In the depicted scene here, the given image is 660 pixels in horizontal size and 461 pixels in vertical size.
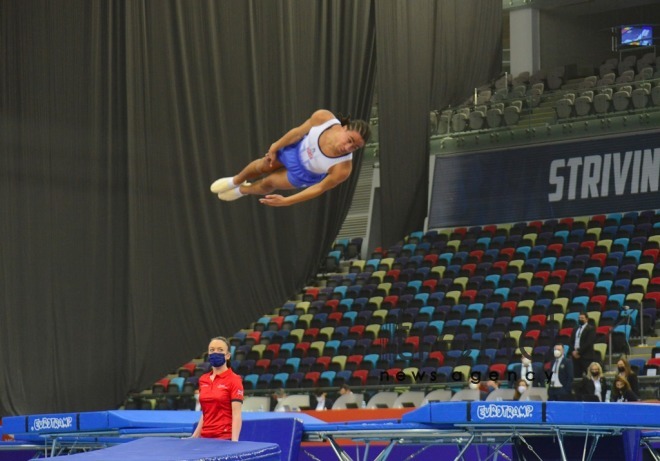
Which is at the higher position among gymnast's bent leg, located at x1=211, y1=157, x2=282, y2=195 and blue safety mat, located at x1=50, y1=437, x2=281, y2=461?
gymnast's bent leg, located at x1=211, y1=157, x2=282, y2=195

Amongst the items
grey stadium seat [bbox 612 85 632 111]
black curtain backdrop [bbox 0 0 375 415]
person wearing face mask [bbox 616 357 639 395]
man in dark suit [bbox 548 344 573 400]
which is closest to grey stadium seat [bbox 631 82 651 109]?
grey stadium seat [bbox 612 85 632 111]

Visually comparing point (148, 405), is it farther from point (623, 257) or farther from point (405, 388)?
point (623, 257)

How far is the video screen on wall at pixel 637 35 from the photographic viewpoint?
82.4 ft

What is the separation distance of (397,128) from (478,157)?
2549mm

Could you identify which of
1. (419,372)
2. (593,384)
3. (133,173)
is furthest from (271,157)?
(133,173)

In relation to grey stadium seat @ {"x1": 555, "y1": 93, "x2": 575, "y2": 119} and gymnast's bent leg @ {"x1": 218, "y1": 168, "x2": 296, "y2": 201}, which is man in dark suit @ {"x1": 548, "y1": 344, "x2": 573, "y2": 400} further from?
grey stadium seat @ {"x1": 555, "y1": 93, "x2": 575, "y2": 119}

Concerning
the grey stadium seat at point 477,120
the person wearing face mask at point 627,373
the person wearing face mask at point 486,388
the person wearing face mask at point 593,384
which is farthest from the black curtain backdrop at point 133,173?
the person wearing face mask at point 627,373

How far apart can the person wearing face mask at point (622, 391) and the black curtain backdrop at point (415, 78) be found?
9.21 m

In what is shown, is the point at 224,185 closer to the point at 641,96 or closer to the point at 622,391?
the point at 622,391

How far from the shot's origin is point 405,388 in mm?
17000

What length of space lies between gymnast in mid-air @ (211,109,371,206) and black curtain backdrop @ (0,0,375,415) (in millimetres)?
5704

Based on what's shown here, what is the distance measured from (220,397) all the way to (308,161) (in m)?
4.73

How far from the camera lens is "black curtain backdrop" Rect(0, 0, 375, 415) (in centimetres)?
1766

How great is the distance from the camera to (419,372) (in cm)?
1739
